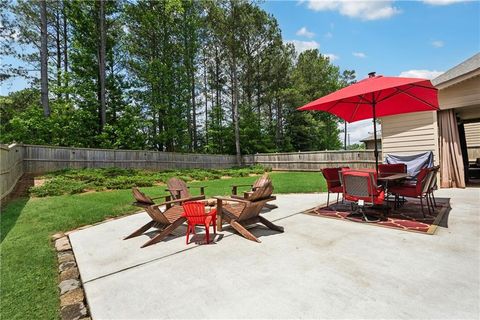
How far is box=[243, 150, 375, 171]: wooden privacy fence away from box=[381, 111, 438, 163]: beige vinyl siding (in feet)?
16.1

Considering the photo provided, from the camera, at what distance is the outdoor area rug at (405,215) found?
3.96 meters

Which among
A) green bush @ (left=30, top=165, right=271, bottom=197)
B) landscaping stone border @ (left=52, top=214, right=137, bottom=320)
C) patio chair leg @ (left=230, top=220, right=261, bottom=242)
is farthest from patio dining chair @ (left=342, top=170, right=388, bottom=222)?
green bush @ (left=30, top=165, right=271, bottom=197)

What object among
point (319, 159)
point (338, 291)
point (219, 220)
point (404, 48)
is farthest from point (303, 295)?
point (319, 159)

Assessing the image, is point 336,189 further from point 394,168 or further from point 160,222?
point 160,222

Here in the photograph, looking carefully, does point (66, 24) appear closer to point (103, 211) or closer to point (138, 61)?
point (138, 61)

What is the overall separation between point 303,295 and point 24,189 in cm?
955

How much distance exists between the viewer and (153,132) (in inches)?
787

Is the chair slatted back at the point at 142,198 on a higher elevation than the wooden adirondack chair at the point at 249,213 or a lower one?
higher

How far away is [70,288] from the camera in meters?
2.49

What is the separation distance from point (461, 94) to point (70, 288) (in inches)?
416

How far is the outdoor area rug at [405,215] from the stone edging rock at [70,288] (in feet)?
13.1

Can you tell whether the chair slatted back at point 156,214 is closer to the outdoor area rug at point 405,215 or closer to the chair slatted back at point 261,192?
the chair slatted back at point 261,192

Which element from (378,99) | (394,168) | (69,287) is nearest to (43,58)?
(69,287)

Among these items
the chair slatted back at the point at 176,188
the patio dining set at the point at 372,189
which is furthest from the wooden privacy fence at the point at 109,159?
the patio dining set at the point at 372,189
